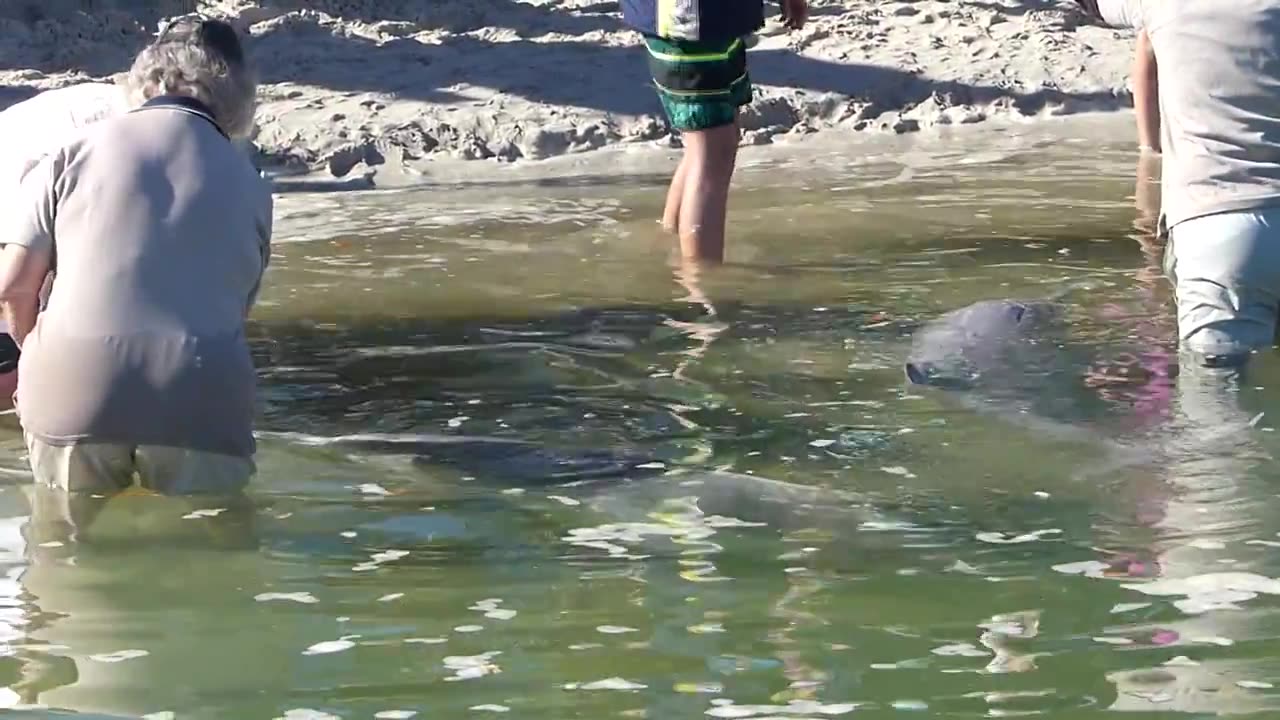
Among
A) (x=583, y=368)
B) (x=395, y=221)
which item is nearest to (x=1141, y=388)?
(x=583, y=368)

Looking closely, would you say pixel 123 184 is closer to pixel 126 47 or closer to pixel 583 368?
pixel 583 368

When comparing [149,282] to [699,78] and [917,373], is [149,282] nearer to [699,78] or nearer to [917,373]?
[917,373]

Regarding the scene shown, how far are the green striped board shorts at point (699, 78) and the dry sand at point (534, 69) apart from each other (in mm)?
2492

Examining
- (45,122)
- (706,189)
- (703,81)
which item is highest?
(45,122)

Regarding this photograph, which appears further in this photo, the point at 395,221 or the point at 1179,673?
the point at 395,221

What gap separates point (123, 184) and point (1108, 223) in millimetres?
4418

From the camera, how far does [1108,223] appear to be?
7.60 m

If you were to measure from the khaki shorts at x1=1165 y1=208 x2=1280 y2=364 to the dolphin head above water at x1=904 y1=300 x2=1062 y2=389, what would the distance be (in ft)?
1.52

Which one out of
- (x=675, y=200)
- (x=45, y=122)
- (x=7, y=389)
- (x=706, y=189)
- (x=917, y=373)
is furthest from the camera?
(x=675, y=200)

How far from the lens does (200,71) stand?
13.9 feet

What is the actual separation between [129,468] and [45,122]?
30.9 inches

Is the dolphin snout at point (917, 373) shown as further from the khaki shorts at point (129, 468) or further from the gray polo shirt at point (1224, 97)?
the khaki shorts at point (129, 468)

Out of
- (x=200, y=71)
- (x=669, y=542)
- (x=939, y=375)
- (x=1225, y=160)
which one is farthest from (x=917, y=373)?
(x=200, y=71)

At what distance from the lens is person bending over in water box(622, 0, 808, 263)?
21.4 feet
